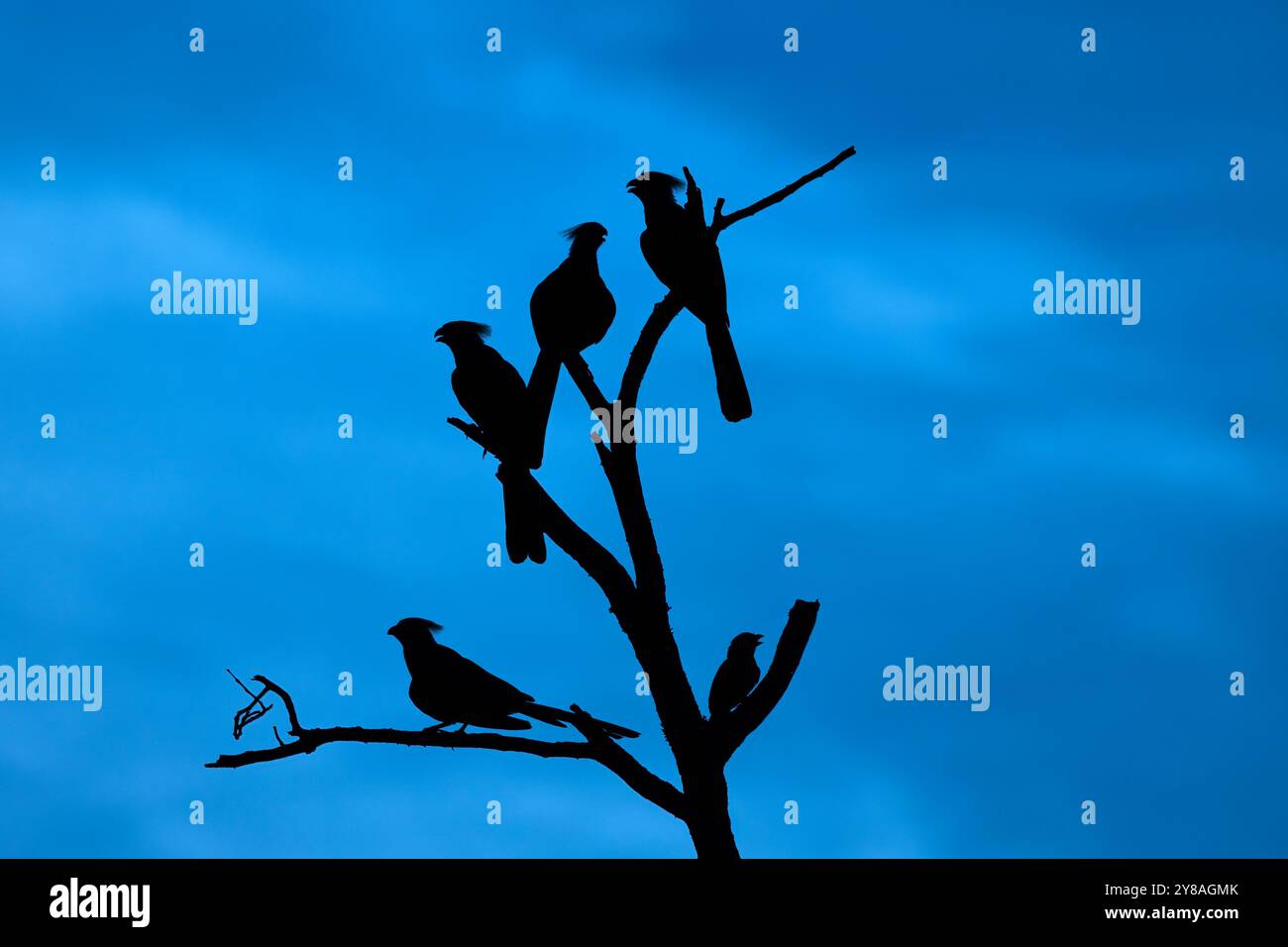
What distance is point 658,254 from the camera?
6.54m

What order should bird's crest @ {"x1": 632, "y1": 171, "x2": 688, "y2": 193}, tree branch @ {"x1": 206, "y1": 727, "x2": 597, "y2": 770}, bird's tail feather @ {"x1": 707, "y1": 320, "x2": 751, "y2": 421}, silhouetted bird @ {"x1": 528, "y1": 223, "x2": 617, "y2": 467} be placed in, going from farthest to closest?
bird's crest @ {"x1": 632, "y1": 171, "x2": 688, "y2": 193}
bird's tail feather @ {"x1": 707, "y1": 320, "x2": 751, "y2": 421}
silhouetted bird @ {"x1": 528, "y1": 223, "x2": 617, "y2": 467}
tree branch @ {"x1": 206, "y1": 727, "x2": 597, "y2": 770}

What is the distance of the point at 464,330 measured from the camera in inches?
250

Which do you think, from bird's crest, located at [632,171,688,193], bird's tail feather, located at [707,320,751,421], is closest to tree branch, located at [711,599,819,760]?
bird's tail feather, located at [707,320,751,421]

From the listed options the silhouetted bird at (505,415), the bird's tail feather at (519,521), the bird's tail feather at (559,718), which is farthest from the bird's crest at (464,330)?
the bird's tail feather at (559,718)

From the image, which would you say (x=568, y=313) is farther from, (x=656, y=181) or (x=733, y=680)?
(x=733, y=680)

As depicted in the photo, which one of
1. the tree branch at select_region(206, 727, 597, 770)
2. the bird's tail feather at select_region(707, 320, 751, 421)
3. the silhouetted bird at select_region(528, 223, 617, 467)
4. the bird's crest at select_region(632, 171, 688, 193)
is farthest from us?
the bird's crest at select_region(632, 171, 688, 193)

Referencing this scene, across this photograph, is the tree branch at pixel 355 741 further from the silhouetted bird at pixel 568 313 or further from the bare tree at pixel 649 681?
the silhouetted bird at pixel 568 313

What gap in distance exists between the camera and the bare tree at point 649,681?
17.7ft

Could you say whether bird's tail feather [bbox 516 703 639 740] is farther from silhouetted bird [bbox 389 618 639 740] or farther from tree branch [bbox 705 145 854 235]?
tree branch [bbox 705 145 854 235]

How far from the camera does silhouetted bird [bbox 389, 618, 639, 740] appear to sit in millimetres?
5883

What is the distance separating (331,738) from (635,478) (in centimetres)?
186

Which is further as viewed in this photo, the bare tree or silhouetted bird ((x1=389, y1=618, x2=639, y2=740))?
silhouetted bird ((x1=389, y1=618, x2=639, y2=740))
